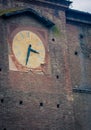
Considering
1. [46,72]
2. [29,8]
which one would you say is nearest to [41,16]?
[29,8]

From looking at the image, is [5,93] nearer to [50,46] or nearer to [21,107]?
[21,107]

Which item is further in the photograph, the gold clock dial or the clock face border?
the gold clock dial

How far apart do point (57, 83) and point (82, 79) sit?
202cm

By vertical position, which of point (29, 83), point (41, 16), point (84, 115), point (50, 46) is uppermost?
point (41, 16)

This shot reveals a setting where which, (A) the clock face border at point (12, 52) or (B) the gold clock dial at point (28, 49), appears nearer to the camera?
(A) the clock face border at point (12, 52)

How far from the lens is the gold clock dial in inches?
690

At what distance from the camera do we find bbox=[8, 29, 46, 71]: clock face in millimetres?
17438

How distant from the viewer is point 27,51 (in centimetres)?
1778

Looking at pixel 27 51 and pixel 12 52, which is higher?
pixel 27 51

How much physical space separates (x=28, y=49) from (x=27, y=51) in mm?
Result: 101

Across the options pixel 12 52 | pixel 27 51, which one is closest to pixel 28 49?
pixel 27 51

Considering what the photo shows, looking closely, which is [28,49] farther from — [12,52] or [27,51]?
[12,52]

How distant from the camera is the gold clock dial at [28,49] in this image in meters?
17.5

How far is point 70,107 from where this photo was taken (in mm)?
18641
